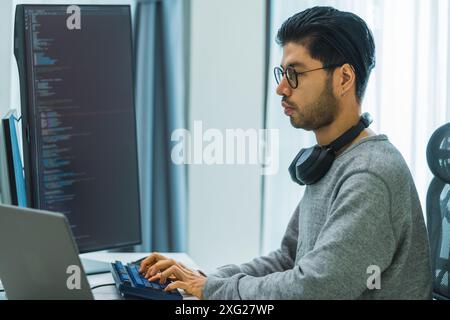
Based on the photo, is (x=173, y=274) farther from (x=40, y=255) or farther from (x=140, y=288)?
(x=40, y=255)

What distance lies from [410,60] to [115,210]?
4.64ft

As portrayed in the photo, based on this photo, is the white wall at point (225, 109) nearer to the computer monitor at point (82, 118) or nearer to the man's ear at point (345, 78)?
the computer monitor at point (82, 118)

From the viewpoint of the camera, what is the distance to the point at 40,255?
47.6 inches

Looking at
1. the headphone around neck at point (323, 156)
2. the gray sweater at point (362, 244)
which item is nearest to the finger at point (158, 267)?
the gray sweater at point (362, 244)

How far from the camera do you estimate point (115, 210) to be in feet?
6.00

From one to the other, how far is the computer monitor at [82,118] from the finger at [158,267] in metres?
0.30

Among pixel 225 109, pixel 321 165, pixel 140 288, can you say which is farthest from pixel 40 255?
pixel 225 109

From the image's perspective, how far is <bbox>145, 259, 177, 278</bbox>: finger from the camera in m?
1.55

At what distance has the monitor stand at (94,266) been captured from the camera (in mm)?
1796

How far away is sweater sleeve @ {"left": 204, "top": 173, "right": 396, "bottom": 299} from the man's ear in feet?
0.83

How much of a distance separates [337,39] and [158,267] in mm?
671

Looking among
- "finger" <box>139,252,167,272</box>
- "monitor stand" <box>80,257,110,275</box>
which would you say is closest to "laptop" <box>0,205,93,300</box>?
"finger" <box>139,252,167,272</box>

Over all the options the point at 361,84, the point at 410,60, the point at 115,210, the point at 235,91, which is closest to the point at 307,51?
the point at 361,84
